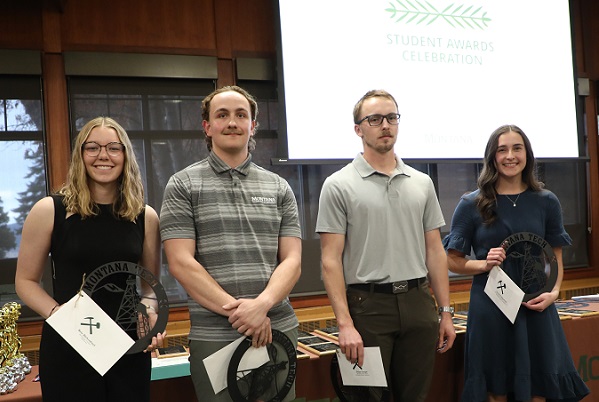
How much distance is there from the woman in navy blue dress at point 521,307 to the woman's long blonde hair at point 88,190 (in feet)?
4.57

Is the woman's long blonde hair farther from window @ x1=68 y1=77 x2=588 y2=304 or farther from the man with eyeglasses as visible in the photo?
window @ x1=68 y1=77 x2=588 y2=304

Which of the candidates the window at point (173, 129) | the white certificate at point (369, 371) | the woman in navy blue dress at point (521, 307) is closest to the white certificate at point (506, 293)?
the woman in navy blue dress at point (521, 307)

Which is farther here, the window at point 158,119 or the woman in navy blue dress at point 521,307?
the window at point 158,119

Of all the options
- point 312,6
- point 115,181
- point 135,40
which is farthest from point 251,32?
point 115,181

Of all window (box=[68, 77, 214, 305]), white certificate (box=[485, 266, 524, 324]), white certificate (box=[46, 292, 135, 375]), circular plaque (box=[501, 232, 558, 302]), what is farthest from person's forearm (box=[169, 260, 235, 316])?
window (box=[68, 77, 214, 305])

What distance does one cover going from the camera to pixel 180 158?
4.38 meters

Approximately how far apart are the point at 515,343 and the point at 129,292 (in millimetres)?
1580

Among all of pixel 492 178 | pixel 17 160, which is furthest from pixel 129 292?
pixel 17 160

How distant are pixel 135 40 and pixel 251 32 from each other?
93cm

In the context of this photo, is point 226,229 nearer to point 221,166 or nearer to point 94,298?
point 221,166

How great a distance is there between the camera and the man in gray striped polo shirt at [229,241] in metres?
1.69

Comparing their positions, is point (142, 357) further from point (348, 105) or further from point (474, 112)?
point (474, 112)

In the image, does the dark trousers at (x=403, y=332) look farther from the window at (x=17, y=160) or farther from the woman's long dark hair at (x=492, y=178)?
the window at (x=17, y=160)

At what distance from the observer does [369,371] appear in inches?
76.8
